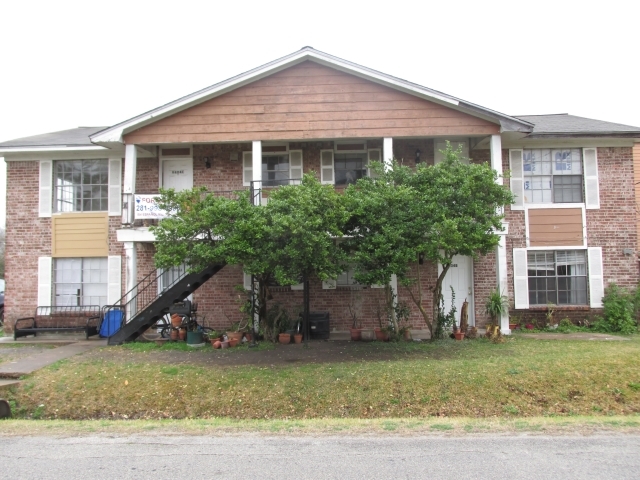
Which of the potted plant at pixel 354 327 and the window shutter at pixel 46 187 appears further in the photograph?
the window shutter at pixel 46 187

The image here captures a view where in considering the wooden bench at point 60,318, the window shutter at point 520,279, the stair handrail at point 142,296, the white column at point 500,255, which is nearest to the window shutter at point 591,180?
the window shutter at point 520,279

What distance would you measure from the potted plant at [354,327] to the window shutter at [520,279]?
4.26 metres

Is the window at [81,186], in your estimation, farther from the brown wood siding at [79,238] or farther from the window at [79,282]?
the window at [79,282]

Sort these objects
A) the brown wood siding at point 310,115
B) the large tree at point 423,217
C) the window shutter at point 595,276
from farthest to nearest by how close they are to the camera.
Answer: the window shutter at point 595,276
the brown wood siding at point 310,115
the large tree at point 423,217

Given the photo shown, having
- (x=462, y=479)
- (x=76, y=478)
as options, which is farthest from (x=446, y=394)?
(x=76, y=478)

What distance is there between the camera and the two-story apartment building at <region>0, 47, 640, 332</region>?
1194cm

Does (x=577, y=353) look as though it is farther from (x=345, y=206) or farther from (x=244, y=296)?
(x=244, y=296)

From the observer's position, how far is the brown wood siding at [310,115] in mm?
11914

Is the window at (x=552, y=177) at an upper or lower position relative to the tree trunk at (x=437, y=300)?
upper

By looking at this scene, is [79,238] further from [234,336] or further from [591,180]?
[591,180]

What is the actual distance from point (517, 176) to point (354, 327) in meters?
5.99

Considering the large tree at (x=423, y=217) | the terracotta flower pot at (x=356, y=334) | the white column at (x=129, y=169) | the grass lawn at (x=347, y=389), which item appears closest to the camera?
the grass lawn at (x=347, y=389)

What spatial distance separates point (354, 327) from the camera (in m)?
12.0

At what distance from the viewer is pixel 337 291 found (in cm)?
1296
